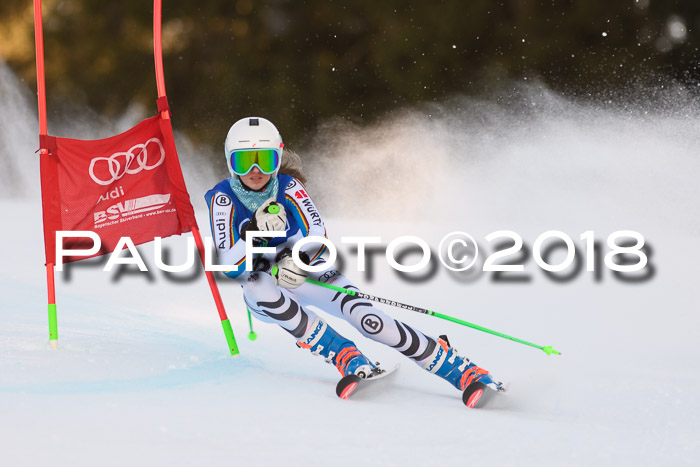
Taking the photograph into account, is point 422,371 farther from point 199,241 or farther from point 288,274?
point 199,241

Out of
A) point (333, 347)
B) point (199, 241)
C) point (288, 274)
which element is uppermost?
point (199, 241)

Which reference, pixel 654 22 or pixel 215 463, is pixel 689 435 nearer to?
pixel 215 463

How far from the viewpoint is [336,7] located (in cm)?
1781

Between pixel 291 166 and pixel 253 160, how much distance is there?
0.30 meters

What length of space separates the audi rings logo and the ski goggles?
1.63 feet

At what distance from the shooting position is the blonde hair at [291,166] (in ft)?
12.9

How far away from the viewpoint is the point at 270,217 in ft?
11.5

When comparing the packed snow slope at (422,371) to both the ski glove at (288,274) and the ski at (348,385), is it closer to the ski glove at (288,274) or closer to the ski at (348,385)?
the ski at (348,385)

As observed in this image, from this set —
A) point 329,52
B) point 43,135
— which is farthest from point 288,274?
point 329,52

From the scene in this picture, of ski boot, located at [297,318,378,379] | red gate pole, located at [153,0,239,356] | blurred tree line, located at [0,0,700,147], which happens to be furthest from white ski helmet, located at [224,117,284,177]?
blurred tree line, located at [0,0,700,147]

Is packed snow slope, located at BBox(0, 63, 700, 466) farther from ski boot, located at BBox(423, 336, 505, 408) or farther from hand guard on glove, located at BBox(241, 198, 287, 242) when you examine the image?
hand guard on glove, located at BBox(241, 198, 287, 242)

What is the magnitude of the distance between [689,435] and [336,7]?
619 inches

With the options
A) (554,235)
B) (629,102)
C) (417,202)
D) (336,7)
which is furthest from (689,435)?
(336,7)

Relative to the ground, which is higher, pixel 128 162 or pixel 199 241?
pixel 128 162
